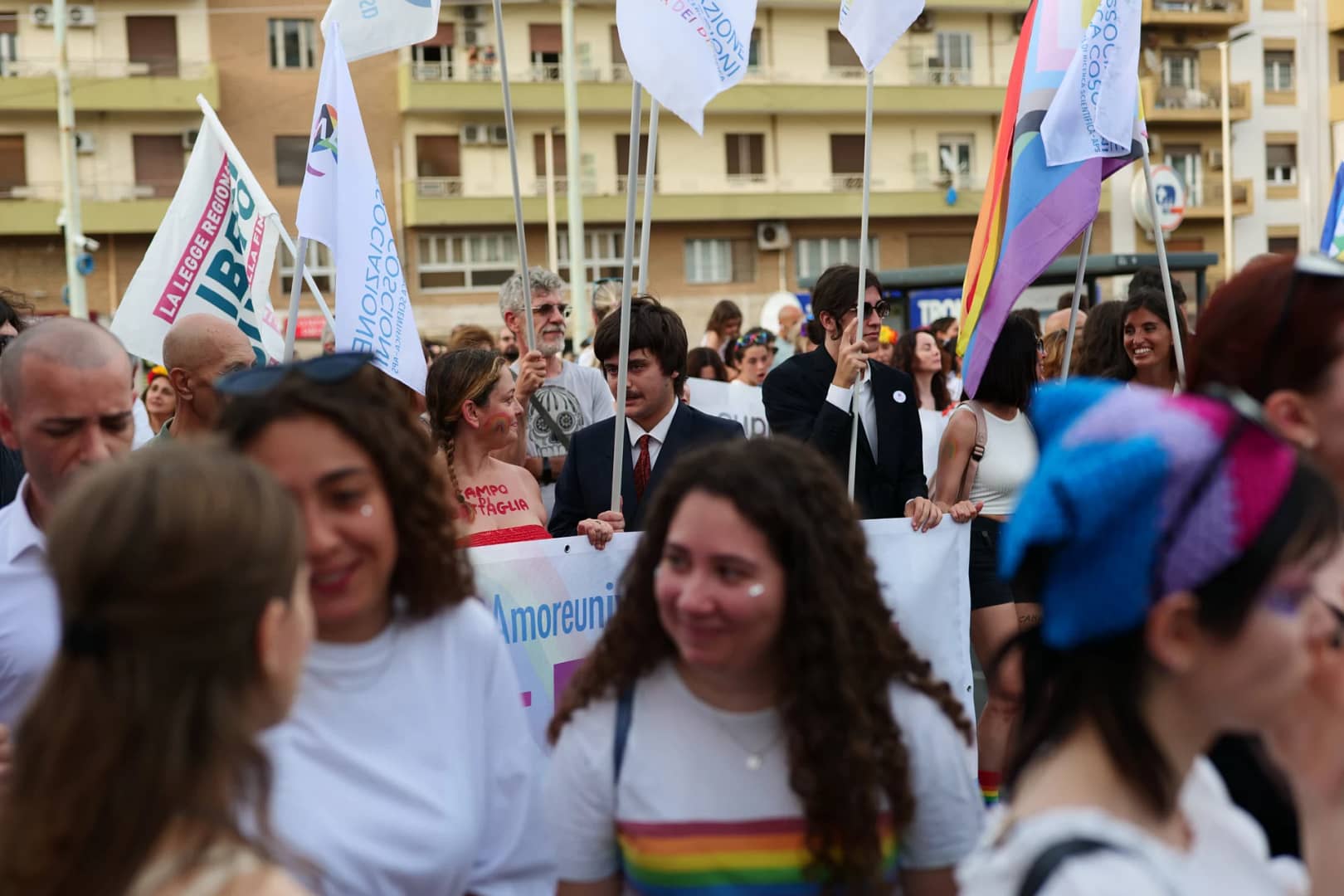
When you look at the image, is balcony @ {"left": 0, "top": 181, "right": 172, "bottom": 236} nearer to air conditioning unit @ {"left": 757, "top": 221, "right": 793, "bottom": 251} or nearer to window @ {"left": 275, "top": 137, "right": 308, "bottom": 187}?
window @ {"left": 275, "top": 137, "right": 308, "bottom": 187}

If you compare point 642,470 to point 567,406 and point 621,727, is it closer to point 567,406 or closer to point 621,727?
point 567,406

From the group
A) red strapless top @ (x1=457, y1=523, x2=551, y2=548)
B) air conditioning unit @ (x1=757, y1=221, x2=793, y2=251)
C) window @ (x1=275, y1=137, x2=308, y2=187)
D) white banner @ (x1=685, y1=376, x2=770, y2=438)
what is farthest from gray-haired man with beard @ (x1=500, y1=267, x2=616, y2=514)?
air conditioning unit @ (x1=757, y1=221, x2=793, y2=251)

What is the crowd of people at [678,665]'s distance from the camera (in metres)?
1.68

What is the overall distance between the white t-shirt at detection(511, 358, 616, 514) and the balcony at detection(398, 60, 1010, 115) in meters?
33.6

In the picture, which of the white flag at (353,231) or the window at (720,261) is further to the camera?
the window at (720,261)

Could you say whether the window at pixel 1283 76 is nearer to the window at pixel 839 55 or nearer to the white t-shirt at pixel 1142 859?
the window at pixel 839 55

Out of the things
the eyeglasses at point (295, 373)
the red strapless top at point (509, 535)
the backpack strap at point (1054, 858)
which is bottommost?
the red strapless top at point (509, 535)

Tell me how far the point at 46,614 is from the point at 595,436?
8.87 feet

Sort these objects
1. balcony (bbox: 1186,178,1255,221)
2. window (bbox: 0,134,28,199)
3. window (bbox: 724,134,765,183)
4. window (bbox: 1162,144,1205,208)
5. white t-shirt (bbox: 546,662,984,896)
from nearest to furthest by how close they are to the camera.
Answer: white t-shirt (bbox: 546,662,984,896) < window (bbox: 0,134,28,199) < window (bbox: 724,134,765,183) < balcony (bbox: 1186,178,1255,221) < window (bbox: 1162,144,1205,208)

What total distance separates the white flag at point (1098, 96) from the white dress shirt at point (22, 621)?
13.9 ft

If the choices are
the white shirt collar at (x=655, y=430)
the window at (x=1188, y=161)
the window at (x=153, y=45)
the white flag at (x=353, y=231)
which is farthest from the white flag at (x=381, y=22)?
the window at (x=1188, y=161)

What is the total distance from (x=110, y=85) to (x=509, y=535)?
123ft

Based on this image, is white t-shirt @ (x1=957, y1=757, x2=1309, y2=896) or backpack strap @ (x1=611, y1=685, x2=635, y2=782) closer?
white t-shirt @ (x1=957, y1=757, x2=1309, y2=896)

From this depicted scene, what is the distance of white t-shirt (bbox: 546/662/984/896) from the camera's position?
253 cm
